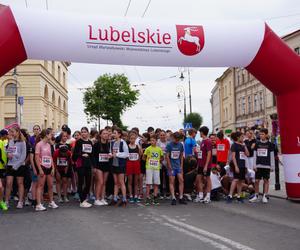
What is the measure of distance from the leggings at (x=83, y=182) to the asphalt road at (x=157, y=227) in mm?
319

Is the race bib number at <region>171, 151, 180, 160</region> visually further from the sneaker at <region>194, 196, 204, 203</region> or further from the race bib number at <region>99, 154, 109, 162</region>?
the race bib number at <region>99, 154, 109, 162</region>

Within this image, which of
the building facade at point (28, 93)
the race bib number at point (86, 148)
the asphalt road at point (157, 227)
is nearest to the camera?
the asphalt road at point (157, 227)

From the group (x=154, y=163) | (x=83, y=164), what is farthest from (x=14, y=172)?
(x=154, y=163)

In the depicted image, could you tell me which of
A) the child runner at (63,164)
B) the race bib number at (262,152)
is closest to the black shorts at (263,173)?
the race bib number at (262,152)

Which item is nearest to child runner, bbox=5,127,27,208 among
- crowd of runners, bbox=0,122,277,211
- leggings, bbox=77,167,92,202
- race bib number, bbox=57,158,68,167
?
crowd of runners, bbox=0,122,277,211

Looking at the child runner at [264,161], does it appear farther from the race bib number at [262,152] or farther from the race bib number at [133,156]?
the race bib number at [133,156]

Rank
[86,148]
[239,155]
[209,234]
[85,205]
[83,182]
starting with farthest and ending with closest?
[239,155] < [86,148] < [83,182] < [85,205] < [209,234]

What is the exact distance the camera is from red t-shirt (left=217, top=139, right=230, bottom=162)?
12555 mm

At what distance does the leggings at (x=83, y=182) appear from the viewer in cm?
1014

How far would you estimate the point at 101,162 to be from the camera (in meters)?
10.6

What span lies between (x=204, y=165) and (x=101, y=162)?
253 cm

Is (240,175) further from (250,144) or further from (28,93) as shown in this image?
(28,93)

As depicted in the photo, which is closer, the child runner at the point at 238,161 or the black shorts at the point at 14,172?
the black shorts at the point at 14,172

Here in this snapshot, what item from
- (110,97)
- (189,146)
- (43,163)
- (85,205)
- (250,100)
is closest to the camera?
(43,163)
